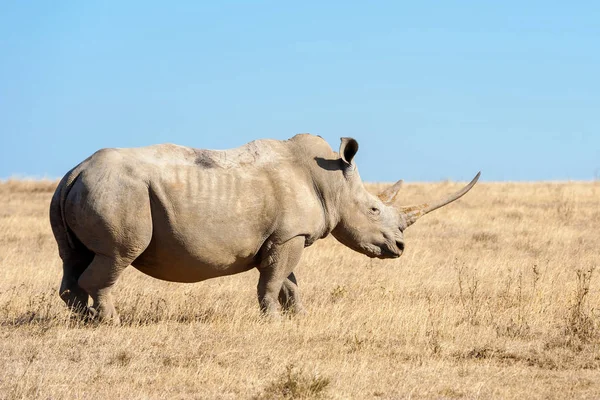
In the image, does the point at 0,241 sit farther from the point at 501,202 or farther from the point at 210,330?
the point at 501,202

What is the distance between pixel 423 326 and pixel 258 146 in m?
2.51

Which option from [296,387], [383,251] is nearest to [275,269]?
[383,251]

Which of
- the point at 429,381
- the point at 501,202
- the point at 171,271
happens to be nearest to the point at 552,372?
the point at 429,381

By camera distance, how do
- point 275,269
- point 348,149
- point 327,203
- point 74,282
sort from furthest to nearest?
point 348,149
point 327,203
point 275,269
point 74,282

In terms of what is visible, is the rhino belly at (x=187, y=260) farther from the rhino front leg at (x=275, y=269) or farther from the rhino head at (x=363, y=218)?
the rhino head at (x=363, y=218)

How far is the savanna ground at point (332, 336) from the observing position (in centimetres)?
707

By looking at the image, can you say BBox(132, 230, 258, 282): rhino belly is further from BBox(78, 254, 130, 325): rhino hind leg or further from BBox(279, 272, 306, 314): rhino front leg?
BBox(279, 272, 306, 314): rhino front leg

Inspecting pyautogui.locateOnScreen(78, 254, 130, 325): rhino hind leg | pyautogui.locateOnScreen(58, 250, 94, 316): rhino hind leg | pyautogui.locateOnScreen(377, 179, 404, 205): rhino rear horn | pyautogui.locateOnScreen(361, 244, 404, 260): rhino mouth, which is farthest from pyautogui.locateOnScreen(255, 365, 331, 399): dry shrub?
pyautogui.locateOnScreen(377, 179, 404, 205): rhino rear horn

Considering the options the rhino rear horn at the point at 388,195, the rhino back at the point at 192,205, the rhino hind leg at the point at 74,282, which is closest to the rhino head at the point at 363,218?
the rhino rear horn at the point at 388,195

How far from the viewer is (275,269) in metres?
9.77

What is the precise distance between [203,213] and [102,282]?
1.15m

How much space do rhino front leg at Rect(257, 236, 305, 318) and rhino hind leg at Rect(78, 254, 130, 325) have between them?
1444 mm

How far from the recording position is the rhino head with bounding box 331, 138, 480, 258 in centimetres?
1027

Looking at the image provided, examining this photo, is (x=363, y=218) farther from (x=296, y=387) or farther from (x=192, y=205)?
(x=296, y=387)
